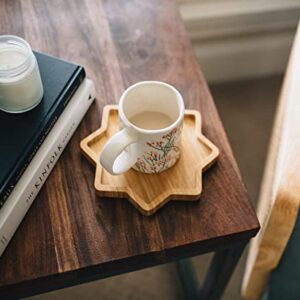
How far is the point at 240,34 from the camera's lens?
125 centimetres

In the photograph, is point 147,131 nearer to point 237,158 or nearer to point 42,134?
point 42,134

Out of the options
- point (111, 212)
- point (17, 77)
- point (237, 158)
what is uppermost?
point (17, 77)

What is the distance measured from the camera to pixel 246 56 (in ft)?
4.33

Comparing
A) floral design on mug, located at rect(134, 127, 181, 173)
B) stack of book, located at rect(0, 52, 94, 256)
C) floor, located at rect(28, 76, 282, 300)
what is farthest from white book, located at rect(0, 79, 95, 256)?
floor, located at rect(28, 76, 282, 300)

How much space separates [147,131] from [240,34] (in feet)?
2.58

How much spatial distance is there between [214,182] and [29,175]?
0.73ft

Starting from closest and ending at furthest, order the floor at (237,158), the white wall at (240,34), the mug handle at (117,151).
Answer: the mug handle at (117,151)
the floor at (237,158)
the white wall at (240,34)

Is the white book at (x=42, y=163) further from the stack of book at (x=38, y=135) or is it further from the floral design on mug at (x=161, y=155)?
the floral design on mug at (x=161, y=155)

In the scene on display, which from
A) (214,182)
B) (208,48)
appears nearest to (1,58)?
(214,182)

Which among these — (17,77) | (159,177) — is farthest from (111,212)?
(17,77)

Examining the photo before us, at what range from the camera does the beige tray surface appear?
1.92ft

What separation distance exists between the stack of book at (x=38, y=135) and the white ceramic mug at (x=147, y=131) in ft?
0.27

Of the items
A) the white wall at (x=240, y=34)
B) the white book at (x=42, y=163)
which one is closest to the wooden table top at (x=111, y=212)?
the white book at (x=42, y=163)

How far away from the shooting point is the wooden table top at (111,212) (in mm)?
561
